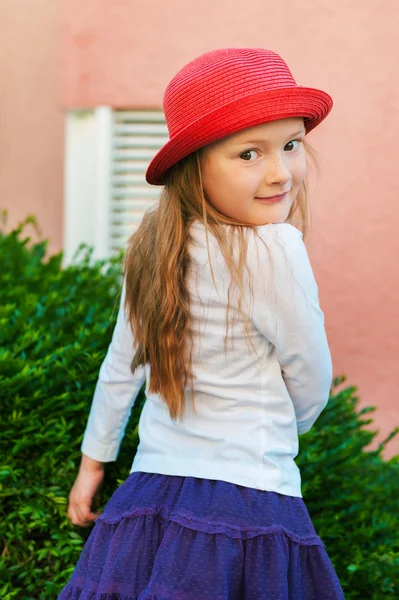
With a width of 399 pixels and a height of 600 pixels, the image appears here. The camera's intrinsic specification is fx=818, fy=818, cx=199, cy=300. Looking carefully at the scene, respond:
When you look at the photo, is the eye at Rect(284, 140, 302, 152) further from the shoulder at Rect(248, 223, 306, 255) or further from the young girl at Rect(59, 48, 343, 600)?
the shoulder at Rect(248, 223, 306, 255)

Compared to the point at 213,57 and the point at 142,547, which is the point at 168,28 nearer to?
the point at 213,57

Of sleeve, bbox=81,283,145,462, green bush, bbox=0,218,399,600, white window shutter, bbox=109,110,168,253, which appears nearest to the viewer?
sleeve, bbox=81,283,145,462

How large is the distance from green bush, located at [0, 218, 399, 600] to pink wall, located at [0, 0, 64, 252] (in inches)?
114

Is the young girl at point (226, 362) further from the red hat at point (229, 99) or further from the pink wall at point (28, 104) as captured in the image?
the pink wall at point (28, 104)

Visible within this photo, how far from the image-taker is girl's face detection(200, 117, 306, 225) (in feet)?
6.00

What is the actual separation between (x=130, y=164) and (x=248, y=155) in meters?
3.13

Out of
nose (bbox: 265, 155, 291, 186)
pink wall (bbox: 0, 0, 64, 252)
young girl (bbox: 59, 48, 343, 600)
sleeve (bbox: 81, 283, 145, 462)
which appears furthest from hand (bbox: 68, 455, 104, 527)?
pink wall (bbox: 0, 0, 64, 252)

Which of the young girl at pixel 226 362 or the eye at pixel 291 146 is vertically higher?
the eye at pixel 291 146

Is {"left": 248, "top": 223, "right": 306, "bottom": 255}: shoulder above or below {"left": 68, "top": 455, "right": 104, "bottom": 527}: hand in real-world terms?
above

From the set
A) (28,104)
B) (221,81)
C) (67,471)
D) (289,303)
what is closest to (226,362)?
(289,303)

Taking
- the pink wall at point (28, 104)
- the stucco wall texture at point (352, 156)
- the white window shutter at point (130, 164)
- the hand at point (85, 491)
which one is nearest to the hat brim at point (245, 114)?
the hand at point (85, 491)

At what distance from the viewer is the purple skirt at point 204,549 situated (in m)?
1.73

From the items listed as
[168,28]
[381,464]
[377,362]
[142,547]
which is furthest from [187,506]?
[168,28]

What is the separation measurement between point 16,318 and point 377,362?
7.29 ft
